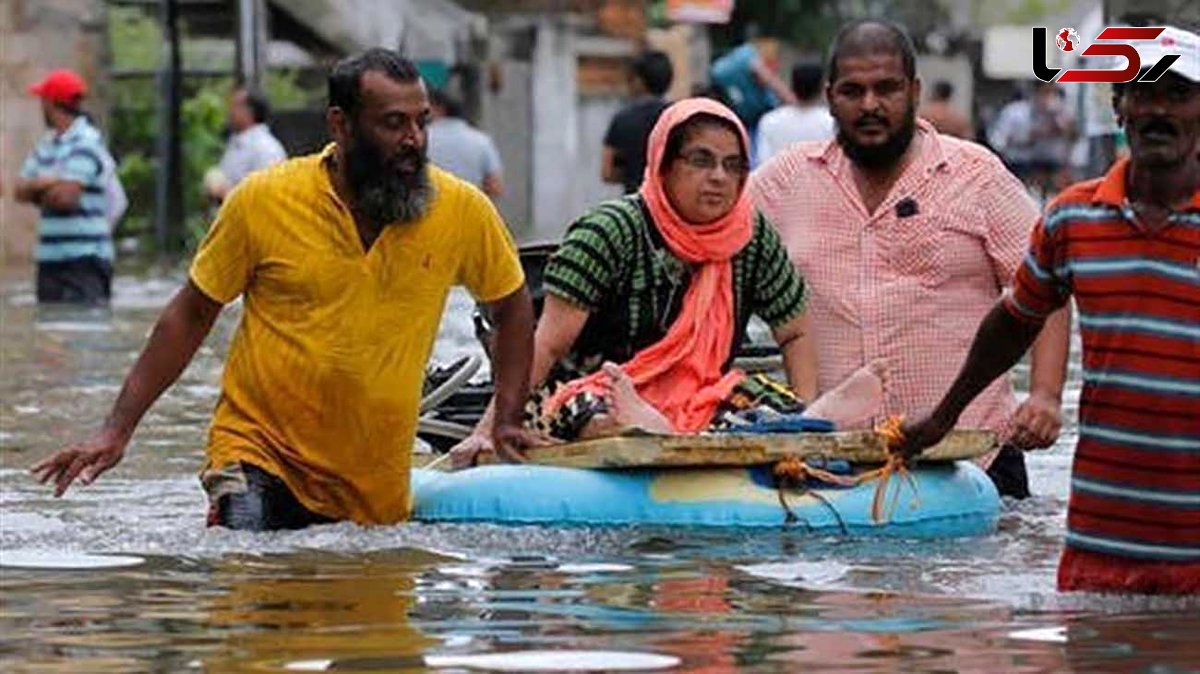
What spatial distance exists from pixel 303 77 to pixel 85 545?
27311mm

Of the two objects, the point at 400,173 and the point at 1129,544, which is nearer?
the point at 1129,544

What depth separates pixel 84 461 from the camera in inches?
394

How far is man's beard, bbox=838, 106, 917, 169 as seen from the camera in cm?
1144

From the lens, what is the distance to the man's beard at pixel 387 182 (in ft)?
33.7

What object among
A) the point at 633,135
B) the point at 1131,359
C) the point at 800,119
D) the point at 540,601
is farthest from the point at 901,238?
the point at 800,119

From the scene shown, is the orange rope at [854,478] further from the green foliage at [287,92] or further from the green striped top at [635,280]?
the green foliage at [287,92]

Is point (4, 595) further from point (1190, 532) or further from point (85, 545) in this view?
point (1190, 532)

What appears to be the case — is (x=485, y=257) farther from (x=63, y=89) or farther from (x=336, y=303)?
(x=63, y=89)

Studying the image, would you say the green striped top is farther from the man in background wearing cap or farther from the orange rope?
the man in background wearing cap

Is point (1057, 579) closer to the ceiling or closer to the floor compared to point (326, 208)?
closer to the floor

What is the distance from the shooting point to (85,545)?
1088 cm

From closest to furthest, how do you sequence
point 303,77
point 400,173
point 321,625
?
point 321,625, point 400,173, point 303,77

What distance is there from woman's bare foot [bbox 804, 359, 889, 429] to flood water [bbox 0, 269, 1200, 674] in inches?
16.3

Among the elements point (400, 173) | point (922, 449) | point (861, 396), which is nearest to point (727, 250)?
point (861, 396)
